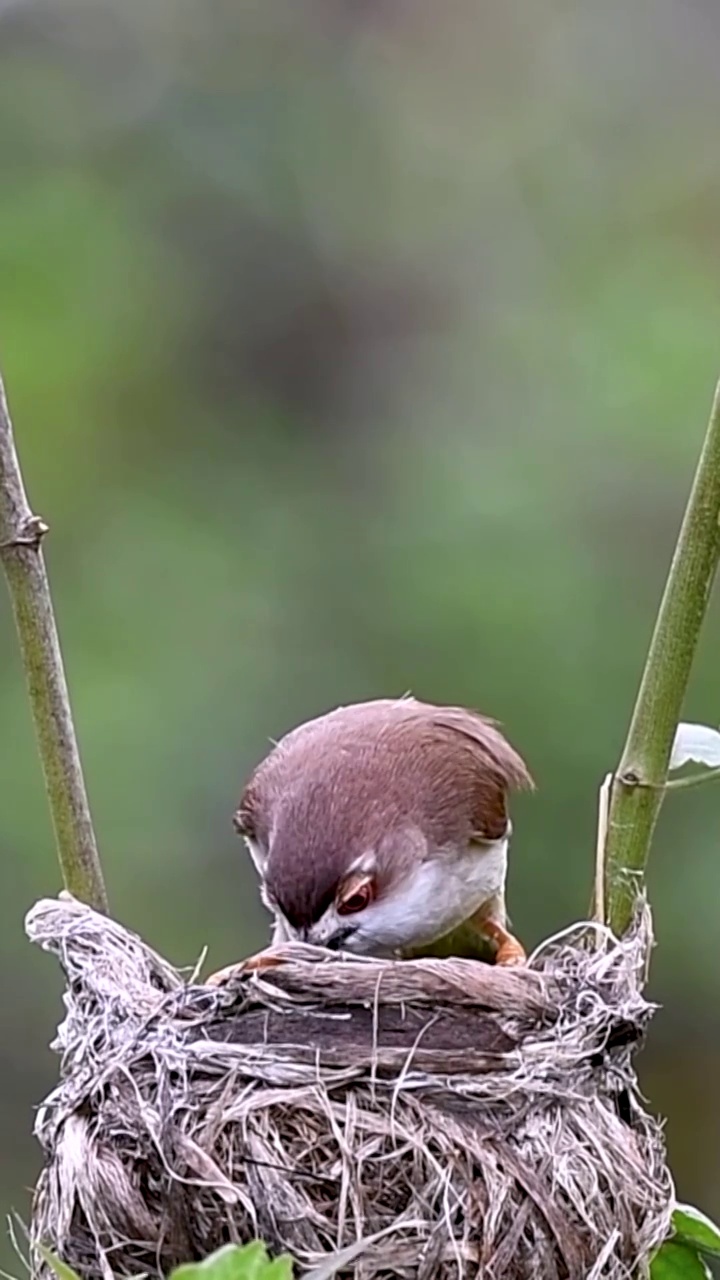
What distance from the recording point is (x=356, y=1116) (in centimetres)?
224

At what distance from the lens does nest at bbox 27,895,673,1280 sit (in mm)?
2135

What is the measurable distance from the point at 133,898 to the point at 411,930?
3.07 meters

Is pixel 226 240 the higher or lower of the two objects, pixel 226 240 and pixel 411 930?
the higher

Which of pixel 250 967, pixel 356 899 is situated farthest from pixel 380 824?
pixel 250 967

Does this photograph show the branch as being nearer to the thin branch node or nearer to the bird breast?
the thin branch node

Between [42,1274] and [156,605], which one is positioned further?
[156,605]

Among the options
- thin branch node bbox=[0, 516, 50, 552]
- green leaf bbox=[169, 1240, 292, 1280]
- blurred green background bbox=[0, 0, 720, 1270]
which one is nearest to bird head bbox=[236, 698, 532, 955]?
thin branch node bbox=[0, 516, 50, 552]

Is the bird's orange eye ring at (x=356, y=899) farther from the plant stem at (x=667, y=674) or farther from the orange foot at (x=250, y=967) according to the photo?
the plant stem at (x=667, y=674)

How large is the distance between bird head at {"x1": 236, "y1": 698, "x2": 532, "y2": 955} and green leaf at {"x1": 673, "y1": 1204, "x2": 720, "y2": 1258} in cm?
95

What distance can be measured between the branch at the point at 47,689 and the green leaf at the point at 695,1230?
0.86m

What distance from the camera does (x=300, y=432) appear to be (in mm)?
7305

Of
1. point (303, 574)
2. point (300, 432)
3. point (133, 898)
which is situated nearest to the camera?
point (133, 898)

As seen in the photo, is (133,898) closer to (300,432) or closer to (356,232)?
(300,432)

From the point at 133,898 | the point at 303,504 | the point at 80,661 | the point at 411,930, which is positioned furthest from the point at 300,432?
the point at 411,930
